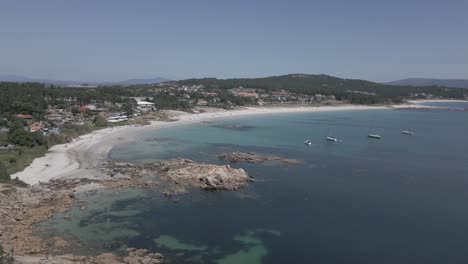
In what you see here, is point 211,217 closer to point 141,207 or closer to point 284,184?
point 141,207

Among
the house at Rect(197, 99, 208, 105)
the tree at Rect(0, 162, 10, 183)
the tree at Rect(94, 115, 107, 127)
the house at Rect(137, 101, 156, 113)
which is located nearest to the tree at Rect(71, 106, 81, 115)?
the tree at Rect(94, 115, 107, 127)

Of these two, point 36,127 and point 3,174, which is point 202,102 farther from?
point 3,174

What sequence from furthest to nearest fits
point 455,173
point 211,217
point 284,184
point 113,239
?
point 455,173 → point 284,184 → point 211,217 → point 113,239

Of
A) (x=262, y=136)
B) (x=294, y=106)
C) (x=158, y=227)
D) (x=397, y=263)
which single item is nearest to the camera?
(x=397, y=263)

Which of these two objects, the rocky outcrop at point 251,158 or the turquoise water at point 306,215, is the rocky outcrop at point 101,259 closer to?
the turquoise water at point 306,215

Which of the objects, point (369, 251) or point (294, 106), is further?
point (294, 106)

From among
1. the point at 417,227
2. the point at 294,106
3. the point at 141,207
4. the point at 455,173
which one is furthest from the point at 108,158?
the point at 294,106
